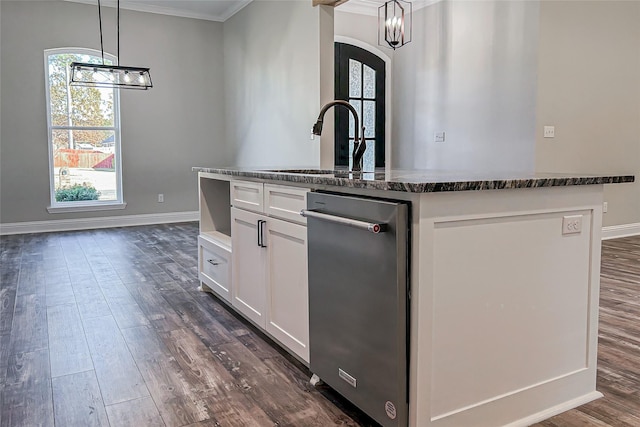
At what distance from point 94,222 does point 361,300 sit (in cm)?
579

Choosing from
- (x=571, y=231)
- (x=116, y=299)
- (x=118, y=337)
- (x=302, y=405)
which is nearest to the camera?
(x=571, y=231)

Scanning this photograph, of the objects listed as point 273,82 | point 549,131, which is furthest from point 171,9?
point 549,131

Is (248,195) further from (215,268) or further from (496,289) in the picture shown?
(496,289)

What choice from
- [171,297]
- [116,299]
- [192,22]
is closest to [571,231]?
[171,297]

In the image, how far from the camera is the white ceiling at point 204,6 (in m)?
6.35

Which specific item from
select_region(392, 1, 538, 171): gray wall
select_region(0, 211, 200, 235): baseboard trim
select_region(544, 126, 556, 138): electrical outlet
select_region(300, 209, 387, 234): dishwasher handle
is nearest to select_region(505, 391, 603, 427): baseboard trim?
select_region(300, 209, 387, 234): dishwasher handle

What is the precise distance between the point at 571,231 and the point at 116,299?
9.19ft

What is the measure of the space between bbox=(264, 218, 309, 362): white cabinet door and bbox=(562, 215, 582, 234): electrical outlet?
0.98 meters

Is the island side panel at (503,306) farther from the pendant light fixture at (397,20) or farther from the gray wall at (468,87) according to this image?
the pendant light fixture at (397,20)

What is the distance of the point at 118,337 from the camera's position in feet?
8.84

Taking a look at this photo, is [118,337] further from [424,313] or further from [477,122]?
[477,122]

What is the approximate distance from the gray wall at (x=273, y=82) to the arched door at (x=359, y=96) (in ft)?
2.71

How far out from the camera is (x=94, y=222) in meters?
6.63

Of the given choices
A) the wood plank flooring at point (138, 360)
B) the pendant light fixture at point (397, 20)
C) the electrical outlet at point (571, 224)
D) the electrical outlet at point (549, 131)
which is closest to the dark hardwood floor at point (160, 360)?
the wood plank flooring at point (138, 360)
